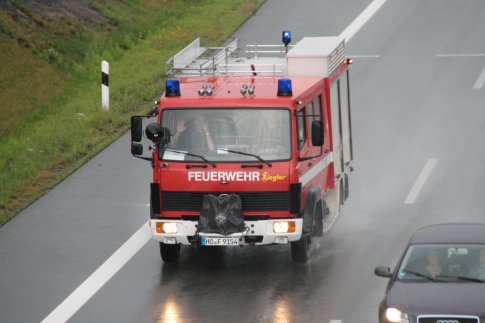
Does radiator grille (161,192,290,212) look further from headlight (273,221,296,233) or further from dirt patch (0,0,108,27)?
dirt patch (0,0,108,27)

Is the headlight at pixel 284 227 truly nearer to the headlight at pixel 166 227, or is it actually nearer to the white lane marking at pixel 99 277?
the headlight at pixel 166 227

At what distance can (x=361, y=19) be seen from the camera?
125ft

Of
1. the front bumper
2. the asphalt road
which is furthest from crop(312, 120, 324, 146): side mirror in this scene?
the asphalt road

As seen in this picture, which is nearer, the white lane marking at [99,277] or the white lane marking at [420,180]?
the white lane marking at [99,277]

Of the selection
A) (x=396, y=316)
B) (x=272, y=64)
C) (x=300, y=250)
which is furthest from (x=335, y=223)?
(x=396, y=316)

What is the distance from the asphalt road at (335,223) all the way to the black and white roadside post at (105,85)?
69.8 inches

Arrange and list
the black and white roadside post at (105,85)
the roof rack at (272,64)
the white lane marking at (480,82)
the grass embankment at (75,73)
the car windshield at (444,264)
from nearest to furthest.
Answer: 1. the car windshield at (444,264)
2. the roof rack at (272,64)
3. the grass embankment at (75,73)
4. the black and white roadside post at (105,85)
5. the white lane marking at (480,82)

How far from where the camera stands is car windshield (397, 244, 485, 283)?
639 inches

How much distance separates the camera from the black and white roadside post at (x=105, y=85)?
29.6 m

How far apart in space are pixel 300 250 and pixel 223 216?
159 cm

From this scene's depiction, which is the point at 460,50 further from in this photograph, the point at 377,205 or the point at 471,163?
the point at 377,205

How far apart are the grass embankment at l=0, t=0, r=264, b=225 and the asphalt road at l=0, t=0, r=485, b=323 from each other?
0.84 metres

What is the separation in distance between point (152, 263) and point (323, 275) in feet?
9.01

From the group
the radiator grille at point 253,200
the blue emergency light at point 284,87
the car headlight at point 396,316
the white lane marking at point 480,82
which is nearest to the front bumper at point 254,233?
the radiator grille at point 253,200
